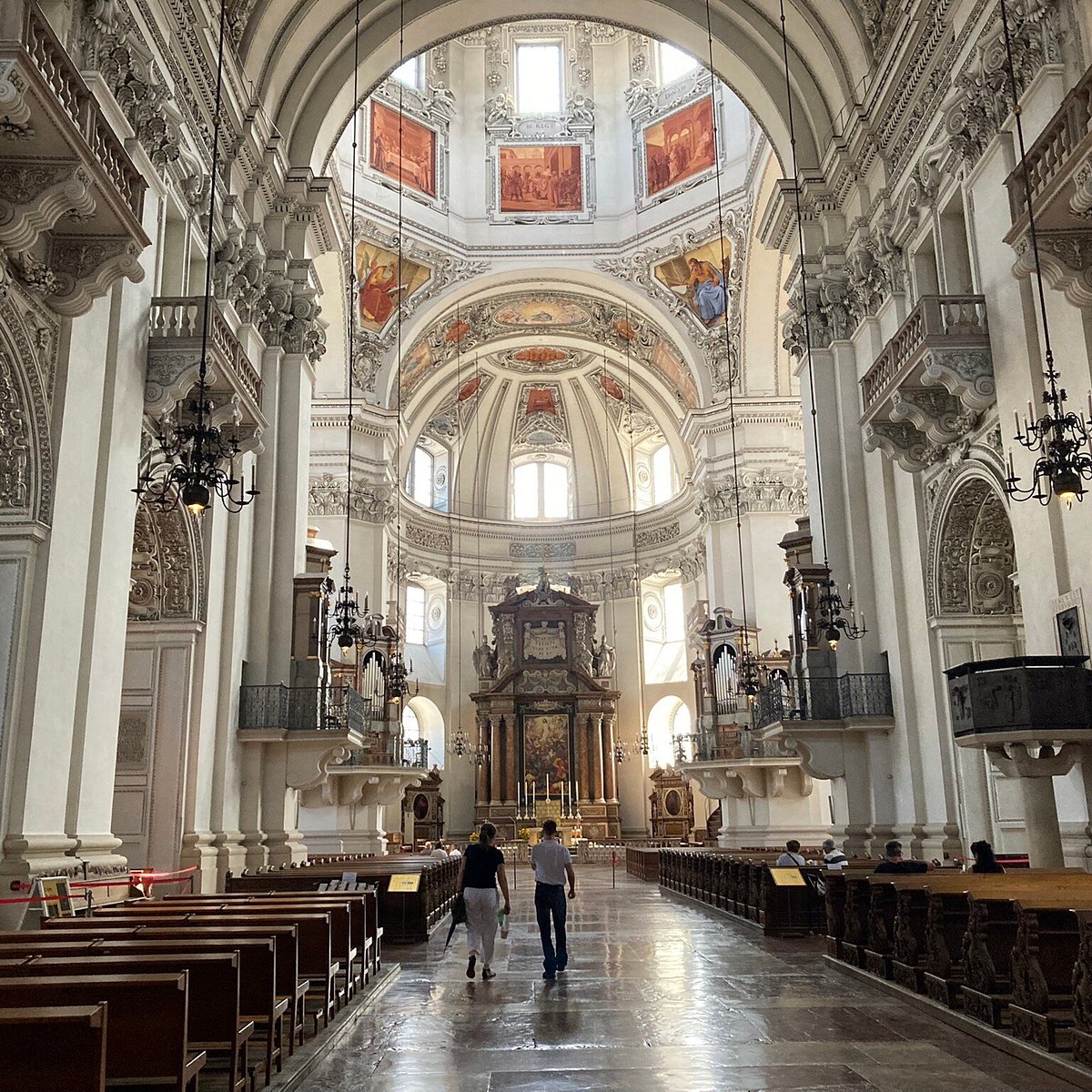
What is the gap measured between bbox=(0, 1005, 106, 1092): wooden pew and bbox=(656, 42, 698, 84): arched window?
28.8 metres

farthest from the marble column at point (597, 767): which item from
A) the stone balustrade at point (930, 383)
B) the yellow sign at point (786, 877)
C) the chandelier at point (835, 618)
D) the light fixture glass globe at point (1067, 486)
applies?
the light fixture glass globe at point (1067, 486)

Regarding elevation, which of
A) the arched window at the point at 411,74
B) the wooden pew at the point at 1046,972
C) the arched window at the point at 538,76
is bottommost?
the wooden pew at the point at 1046,972

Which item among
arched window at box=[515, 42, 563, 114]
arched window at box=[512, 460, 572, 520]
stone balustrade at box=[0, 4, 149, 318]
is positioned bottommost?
stone balustrade at box=[0, 4, 149, 318]

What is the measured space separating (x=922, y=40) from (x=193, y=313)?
934cm

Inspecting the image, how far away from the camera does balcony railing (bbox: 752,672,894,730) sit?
49.5 ft

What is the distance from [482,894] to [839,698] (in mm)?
8228

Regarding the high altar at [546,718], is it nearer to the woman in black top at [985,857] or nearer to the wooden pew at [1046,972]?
the woman in black top at [985,857]

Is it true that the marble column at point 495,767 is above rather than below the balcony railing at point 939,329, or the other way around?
below

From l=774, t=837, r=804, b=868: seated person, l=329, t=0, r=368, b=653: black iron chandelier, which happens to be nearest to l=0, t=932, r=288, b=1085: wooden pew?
l=774, t=837, r=804, b=868: seated person

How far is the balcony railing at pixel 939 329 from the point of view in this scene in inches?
461

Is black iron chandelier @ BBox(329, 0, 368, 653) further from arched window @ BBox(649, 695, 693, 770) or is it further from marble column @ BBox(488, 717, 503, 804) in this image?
arched window @ BBox(649, 695, 693, 770)

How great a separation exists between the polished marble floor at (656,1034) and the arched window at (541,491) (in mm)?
26823

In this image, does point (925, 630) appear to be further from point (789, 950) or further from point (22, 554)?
point (22, 554)

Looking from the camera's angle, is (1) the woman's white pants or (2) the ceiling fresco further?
(2) the ceiling fresco
